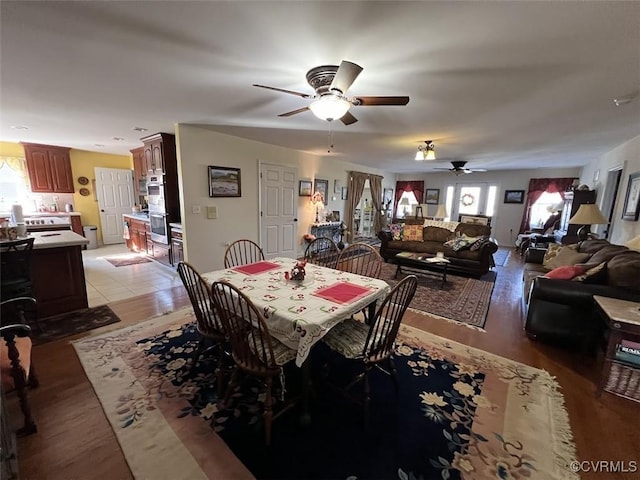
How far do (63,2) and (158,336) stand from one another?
8.49 feet

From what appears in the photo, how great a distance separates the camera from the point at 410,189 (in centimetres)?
1006

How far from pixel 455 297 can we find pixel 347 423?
283 centimetres

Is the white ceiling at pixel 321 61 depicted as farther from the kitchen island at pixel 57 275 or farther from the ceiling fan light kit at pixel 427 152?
the kitchen island at pixel 57 275

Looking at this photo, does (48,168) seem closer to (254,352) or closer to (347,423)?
(254,352)

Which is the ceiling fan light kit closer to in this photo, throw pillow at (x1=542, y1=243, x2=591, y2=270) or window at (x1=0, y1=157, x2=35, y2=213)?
throw pillow at (x1=542, y1=243, x2=591, y2=270)

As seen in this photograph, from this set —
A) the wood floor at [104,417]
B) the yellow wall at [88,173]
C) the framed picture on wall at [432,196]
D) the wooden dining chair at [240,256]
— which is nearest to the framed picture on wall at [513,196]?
the framed picture on wall at [432,196]

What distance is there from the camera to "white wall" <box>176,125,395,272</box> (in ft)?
13.0

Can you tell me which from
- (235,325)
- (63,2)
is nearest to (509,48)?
(235,325)

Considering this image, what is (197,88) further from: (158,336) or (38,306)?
(38,306)

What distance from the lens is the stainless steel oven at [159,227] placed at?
4805 millimetres

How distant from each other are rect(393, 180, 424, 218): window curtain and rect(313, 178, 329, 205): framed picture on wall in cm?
468

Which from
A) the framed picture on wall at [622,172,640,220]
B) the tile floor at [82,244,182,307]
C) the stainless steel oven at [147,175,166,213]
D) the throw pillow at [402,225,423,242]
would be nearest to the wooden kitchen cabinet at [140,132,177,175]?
the stainless steel oven at [147,175,166,213]

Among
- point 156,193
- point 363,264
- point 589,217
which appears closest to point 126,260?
point 156,193

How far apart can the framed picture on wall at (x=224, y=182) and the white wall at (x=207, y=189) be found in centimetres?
8
